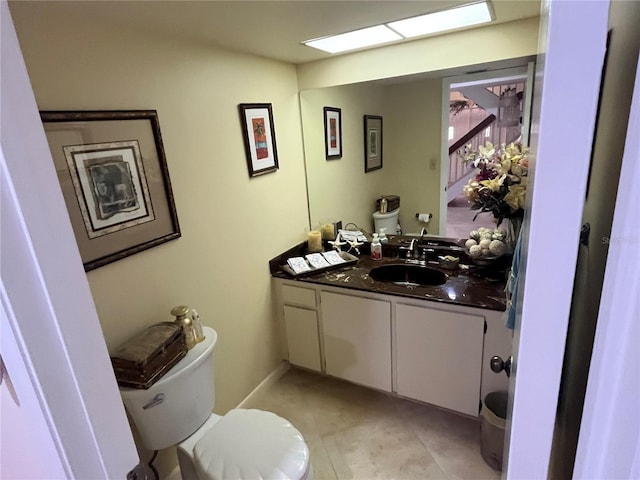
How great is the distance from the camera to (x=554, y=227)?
0.36 meters

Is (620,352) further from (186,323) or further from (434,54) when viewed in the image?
(434,54)

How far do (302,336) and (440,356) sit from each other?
887mm

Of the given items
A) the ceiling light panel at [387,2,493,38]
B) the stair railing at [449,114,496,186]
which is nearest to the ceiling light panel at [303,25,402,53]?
the ceiling light panel at [387,2,493,38]

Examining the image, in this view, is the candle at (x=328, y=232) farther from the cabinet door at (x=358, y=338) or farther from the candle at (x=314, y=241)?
the cabinet door at (x=358, y=338)

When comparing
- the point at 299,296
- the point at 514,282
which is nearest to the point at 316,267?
the point at 299,296

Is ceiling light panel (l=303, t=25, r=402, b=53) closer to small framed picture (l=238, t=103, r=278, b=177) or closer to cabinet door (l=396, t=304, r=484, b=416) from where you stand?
small framed picture (l=238, t=103, r=278, b=177)

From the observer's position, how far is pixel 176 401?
139 centimetres

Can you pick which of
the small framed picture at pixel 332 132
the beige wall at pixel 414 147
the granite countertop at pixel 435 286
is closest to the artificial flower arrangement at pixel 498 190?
the granite countertop at pixel 435 286

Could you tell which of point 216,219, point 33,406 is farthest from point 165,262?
point 33,406

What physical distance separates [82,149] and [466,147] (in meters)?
1.90

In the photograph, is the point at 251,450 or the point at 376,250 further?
the point at 376,250

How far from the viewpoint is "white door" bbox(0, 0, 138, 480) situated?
0.50m

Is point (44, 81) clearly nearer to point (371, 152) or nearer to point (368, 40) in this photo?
point (368, 40)

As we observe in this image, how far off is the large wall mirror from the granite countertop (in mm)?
251
